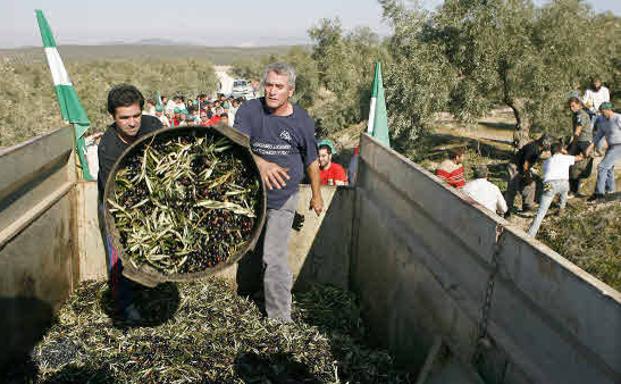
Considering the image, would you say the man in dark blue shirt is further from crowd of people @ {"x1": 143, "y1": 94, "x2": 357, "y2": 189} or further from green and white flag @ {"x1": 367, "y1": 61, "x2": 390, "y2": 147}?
green and white flag @ {"x1": 367, "y1": 61, "x2": 390, "y2": 147}

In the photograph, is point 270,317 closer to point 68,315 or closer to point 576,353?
point 68,315

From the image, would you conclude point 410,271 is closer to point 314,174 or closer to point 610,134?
point 314,174

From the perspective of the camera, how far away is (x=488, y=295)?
2.77 meters

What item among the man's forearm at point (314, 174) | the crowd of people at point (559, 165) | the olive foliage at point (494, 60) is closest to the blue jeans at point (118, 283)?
the man's forearm at point (314, 174)

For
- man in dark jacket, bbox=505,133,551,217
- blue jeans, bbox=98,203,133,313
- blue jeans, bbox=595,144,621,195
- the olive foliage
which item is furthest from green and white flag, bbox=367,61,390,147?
the olive foliage

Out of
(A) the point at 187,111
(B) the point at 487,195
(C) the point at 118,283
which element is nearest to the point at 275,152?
(C) the point at 118,283

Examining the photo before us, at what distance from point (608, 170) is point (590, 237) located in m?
1.96

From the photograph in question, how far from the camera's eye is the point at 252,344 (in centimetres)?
438

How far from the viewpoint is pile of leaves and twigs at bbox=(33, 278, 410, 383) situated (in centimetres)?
397

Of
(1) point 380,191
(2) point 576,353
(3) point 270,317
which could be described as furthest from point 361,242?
(2) point 576,353

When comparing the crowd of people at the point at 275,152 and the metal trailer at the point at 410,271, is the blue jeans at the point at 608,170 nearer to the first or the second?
the metal trailer at the point at 410,271

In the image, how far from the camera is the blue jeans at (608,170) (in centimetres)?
1109

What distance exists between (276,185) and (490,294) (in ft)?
7.13

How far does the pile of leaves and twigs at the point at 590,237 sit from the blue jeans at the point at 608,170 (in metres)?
0.52
